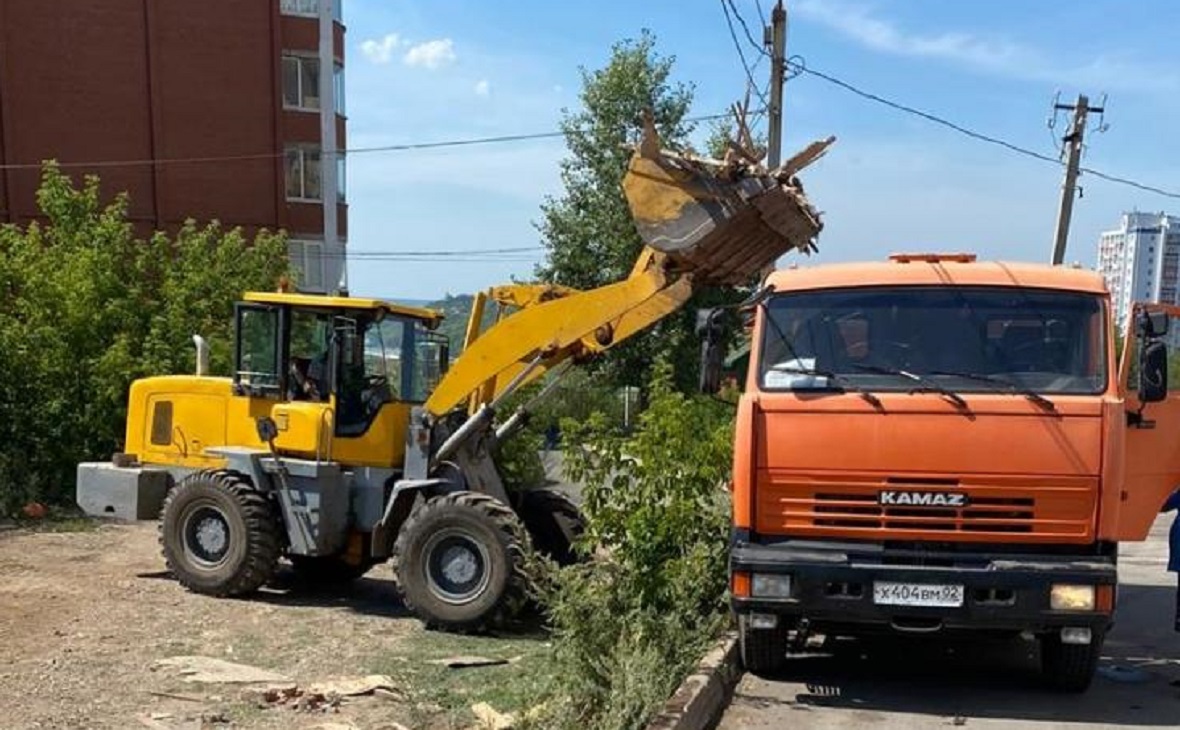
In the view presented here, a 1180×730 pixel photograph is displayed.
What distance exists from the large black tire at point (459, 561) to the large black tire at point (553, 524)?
1151 millimetres

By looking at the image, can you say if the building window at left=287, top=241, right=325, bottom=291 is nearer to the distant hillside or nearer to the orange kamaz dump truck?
the distant hillside

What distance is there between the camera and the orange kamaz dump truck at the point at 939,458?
6.44 metres

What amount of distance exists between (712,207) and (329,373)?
12.7 ft

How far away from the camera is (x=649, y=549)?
7.80 meters

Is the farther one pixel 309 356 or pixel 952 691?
pixel 309 356

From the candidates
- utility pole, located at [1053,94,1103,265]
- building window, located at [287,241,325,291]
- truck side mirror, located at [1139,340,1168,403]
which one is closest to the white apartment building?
utility pole, located at [1053,94,1103,265]

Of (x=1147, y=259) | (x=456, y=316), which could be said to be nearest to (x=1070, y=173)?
(x=1147, y=259)

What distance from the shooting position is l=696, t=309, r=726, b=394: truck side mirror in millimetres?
7434

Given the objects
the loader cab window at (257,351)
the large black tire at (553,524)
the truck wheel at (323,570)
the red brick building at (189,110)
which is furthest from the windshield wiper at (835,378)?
the red brick building at (189,110)

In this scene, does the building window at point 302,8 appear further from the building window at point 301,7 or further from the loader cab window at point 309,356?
the loader cab window at point 309,356

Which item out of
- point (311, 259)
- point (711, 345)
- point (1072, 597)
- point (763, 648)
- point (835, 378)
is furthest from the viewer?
point (311, 259)

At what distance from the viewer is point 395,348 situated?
10.6 m

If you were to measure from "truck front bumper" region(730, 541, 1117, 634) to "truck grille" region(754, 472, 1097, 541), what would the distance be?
0.11 meters

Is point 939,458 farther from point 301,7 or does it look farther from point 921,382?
point 301,7
